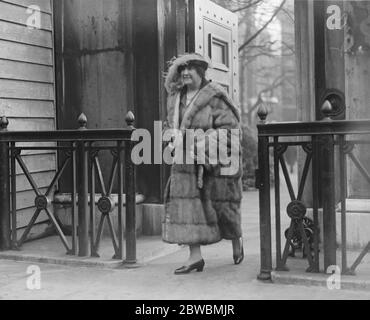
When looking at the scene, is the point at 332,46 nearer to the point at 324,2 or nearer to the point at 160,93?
the point at 324,2

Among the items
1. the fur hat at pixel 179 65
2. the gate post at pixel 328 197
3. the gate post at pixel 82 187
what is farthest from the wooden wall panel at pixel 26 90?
the gate post at pixel 328 197

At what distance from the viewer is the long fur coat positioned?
5555 millimetres

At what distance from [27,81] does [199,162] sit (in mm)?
2658

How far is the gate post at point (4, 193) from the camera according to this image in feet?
21.1

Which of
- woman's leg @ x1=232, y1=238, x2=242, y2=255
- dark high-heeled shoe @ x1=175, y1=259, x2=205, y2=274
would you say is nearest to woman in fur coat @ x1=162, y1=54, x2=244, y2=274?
dark high-heeled shoe @ x1=175, y1=259, x2=205, y2=274

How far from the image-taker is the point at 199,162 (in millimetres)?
5551

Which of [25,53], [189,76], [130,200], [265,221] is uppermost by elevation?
[25,53]

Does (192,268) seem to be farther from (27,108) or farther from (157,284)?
(27,108)

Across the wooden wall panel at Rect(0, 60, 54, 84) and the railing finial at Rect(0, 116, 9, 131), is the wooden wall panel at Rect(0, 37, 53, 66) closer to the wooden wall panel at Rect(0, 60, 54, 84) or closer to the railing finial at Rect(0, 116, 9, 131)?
the wooden wall panel at Rect(0, 60, 54, 84)

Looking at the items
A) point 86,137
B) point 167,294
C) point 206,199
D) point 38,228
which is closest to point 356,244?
point 206,199

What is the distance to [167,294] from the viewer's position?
4824 mm

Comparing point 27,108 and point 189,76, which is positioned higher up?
point 189,76

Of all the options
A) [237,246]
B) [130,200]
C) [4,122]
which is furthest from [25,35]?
[237,246]
